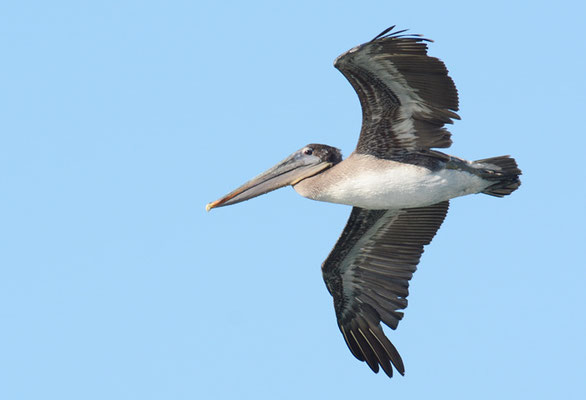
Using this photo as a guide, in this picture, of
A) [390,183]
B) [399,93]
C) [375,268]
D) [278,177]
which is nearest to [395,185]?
[390,183]

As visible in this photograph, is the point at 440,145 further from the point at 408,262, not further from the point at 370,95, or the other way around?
the point at 408,262

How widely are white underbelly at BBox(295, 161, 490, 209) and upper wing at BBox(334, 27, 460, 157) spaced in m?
0.29

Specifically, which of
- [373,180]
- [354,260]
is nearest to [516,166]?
[373,180]

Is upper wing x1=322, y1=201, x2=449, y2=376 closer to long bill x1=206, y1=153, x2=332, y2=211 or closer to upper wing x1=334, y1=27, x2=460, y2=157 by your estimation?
long bill x1=206, y1=153, x2=332, y2=211

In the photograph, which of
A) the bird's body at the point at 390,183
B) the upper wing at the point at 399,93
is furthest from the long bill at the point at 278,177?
the upper wing at the point at 399,93

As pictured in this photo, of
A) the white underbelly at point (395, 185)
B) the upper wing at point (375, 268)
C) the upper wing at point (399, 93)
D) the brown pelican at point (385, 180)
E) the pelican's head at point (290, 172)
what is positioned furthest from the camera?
the upper wing at point (375, 268)

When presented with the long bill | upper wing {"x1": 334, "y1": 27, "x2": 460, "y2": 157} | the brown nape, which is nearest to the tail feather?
upper wing {"x1": 334, "y1": 27, "x2": 460, "y2": 157}

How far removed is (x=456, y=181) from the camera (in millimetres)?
12086

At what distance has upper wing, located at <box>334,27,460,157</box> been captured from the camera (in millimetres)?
10914

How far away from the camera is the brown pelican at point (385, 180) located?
11234 millimetres

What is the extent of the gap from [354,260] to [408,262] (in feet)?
2.43

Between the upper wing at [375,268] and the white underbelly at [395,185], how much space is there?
126cm

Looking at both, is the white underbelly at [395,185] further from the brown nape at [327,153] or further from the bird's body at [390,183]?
the brown nape at [327,153]

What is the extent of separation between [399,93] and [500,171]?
1.73 metres
